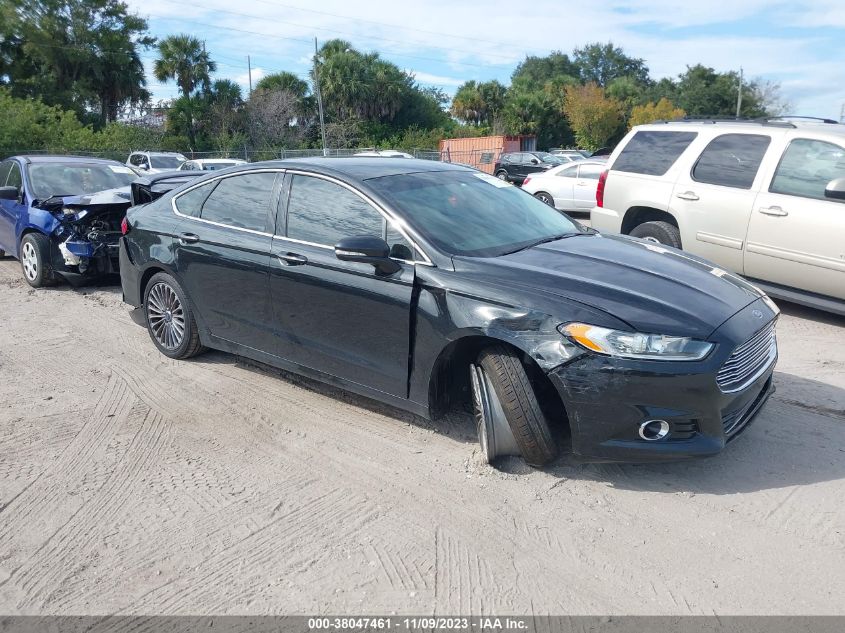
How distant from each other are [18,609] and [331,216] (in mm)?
2686

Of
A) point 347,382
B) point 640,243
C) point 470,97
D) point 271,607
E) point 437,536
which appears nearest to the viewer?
point 271,607

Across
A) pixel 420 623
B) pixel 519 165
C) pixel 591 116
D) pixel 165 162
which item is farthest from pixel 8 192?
pixel 591 116

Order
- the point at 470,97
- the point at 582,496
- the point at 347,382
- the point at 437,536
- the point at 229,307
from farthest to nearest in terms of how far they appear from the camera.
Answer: the point at 470,97, the point at 229,307, the point at 347,382, the point at 582,496, the point at 437,536

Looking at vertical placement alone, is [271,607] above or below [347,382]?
below

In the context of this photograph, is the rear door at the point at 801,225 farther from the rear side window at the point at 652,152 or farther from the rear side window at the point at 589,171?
the rear side window at the point at 589,171

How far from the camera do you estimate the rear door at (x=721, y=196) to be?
709 centimetres

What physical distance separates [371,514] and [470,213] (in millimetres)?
2021

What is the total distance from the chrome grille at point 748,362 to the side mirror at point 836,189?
2.89m

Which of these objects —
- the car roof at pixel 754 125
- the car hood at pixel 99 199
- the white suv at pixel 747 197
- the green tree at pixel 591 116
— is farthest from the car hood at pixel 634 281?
the green tree at pixel 591 116

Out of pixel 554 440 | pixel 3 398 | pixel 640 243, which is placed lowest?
pixel 3 398

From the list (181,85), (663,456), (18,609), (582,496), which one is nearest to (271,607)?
(18,609)

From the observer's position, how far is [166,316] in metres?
5.78

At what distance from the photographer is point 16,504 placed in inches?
145

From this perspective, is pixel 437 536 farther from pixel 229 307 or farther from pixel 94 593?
pixel 229 307
